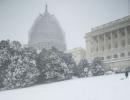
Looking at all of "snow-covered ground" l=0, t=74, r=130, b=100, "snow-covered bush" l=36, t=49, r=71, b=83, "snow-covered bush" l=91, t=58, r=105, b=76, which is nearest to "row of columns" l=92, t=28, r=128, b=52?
"snow-covered bush" l=91, t=58, r=105, b=76

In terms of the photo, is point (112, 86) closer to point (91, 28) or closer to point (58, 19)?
point (91, 28)

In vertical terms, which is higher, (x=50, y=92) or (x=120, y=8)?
(x=120, y=8)

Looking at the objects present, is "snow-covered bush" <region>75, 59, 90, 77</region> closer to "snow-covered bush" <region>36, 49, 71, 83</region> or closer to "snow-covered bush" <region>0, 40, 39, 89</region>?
"snow-covered bush" <region>36, 49, 71, 83</region>

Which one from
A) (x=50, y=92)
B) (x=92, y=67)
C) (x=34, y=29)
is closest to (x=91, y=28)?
(x=92, y=67)

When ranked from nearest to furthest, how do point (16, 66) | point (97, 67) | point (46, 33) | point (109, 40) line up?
point (97, 67), point (109, 40), point (16, 66), point (46, 33)

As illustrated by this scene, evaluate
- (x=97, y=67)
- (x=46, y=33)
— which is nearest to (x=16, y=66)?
(x=46, y=33)

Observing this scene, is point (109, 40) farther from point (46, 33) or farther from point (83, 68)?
point (46, 33)
